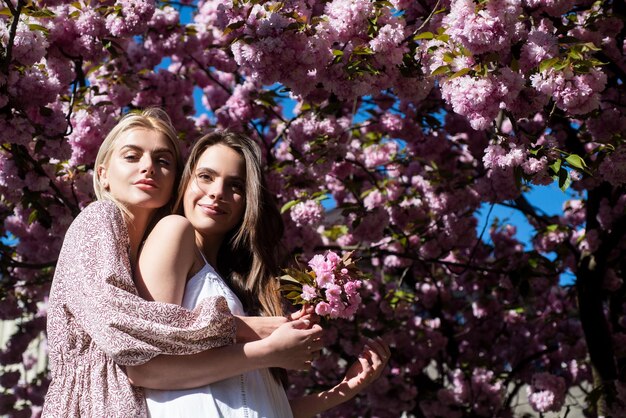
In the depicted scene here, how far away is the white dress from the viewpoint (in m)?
2.22

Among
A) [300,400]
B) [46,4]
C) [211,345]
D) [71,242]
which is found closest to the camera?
[211,345]

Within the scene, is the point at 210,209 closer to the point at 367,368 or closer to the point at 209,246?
the point at 209,246

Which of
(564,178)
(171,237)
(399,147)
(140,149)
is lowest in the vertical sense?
(171,237)

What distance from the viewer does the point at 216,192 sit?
2.72 m

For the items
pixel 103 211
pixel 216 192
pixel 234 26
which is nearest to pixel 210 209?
pixel 216 192

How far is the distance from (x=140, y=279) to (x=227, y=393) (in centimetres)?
42

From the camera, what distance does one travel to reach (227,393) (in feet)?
7.54

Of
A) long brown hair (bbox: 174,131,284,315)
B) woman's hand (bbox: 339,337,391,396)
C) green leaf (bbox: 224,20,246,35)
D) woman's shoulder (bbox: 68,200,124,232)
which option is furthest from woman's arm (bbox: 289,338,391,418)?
green leaf (bbox: 224,20,246,35)

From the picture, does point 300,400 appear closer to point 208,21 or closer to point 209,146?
point 209,146

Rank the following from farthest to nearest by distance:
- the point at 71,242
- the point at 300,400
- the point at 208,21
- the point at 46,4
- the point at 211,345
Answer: the point at 208,21
the point at 46,4
the point at 300,400
the point at 71,242
the point at 211,345

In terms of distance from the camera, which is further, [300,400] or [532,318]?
[532,318]

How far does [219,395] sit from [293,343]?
0.26m

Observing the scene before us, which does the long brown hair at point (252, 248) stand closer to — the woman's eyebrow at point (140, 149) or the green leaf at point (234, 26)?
the woman's eyebrow at point (140, 149)

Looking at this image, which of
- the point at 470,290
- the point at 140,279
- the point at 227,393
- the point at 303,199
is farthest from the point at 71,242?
the point at 470,290
